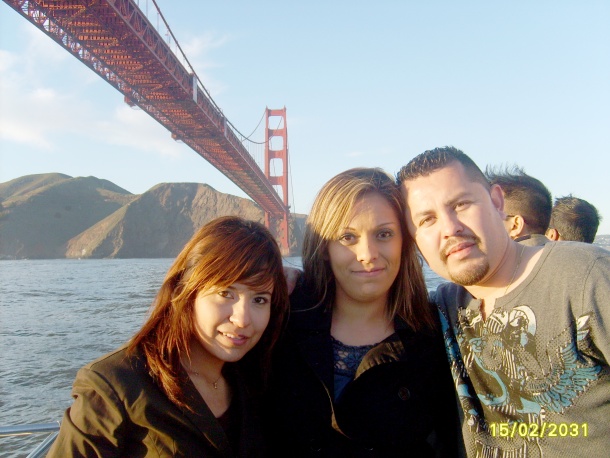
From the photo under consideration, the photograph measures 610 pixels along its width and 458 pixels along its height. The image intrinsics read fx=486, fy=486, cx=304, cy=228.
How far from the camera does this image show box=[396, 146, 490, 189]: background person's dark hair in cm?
134

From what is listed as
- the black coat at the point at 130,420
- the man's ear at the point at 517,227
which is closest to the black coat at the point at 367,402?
the black coat at the point at 130,420

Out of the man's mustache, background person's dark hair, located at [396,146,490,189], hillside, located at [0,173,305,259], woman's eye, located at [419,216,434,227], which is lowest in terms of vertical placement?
the man's mustache

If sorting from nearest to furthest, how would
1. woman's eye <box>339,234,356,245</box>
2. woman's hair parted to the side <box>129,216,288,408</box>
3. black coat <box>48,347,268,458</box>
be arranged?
1. black coat <box>48,347,268,458</box>
2. woman's hair parted to the side <box>129,216,288,408</box>
3. woman's eye <box>339,234,356,245</box>

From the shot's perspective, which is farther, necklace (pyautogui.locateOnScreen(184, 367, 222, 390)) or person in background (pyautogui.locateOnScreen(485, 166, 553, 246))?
person in background (pyautogui.locateOnScreen(485, 166, 553, 246))

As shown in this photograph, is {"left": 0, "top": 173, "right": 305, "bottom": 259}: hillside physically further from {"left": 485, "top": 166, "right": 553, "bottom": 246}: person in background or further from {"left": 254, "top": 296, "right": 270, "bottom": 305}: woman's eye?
{"left": 254, "top": 296, "right": 270, "bottom": 305}: woman's eye

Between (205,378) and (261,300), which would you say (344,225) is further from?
(205,378)

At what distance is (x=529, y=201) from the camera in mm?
2240

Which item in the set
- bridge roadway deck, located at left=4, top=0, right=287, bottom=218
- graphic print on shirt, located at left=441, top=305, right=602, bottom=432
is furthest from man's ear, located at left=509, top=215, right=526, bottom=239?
bridge roadway deck, located at left=4, top=0, right=287, bottom=218

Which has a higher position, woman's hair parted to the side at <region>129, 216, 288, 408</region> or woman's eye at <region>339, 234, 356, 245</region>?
woman's eye at <region>339, 234, 356, 245</region>

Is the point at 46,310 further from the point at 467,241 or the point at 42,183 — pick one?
the point at 42,183

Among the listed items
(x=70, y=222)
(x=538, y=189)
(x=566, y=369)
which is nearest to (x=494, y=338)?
(x=566, y=369)

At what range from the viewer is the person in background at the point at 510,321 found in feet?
3.40

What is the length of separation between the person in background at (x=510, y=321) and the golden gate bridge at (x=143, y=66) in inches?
488

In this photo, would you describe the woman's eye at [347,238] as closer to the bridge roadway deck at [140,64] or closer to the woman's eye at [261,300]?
the woman's eye at [261,300]
